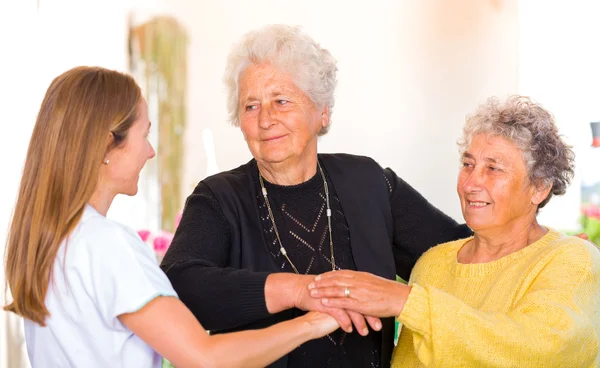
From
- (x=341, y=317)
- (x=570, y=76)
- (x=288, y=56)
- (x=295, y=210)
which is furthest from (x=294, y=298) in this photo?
(x=570, y=76)

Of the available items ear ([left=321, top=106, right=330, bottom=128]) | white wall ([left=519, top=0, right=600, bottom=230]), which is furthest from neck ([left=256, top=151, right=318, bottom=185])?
white wall ([left=519, top=0, right=600, bottom=230])

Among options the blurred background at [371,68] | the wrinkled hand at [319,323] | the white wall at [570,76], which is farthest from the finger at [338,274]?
the white wall at [570,76]

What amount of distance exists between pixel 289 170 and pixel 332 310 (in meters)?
0.60

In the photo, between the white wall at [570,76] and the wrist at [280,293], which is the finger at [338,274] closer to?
the wrist at [280,293]

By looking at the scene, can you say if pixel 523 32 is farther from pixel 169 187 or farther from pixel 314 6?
pixel 169 187

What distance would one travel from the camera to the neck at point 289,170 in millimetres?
2422

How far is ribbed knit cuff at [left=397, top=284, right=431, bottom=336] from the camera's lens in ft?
6.23

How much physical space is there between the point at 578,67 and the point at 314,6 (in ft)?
5.12

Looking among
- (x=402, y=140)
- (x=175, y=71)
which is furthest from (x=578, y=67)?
(x=175, y=71)

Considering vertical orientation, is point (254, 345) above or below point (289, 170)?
below

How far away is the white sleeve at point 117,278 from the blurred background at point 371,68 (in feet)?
8.15

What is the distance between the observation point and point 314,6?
4438mm

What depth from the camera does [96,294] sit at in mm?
1627

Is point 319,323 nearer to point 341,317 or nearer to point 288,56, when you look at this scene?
point 341,317
